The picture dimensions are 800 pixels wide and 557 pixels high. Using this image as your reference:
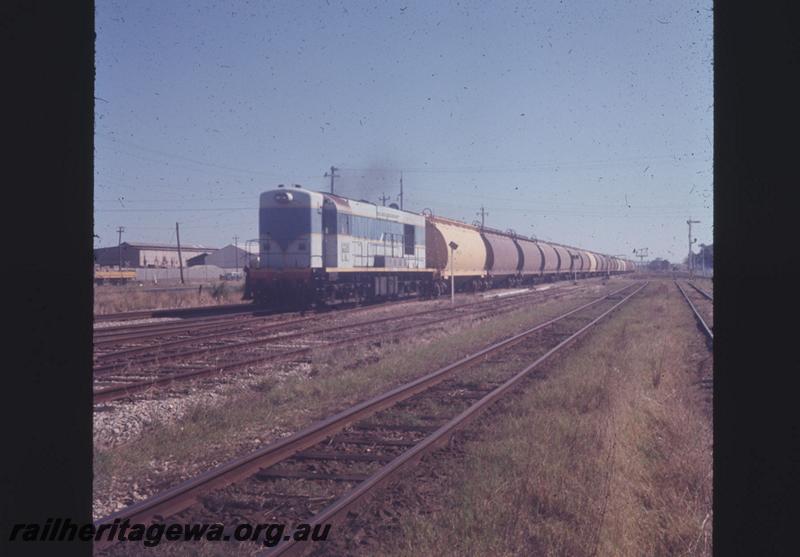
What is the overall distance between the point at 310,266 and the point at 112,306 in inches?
395

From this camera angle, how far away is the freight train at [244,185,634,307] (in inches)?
853

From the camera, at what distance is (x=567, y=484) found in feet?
16.9

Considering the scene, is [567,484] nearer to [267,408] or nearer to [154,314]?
[267,408]

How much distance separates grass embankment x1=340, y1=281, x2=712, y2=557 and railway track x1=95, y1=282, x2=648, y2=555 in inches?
11.4

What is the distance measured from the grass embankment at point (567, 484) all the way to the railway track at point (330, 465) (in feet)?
0.95

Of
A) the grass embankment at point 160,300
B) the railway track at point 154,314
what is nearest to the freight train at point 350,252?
the railway track at point 154,314

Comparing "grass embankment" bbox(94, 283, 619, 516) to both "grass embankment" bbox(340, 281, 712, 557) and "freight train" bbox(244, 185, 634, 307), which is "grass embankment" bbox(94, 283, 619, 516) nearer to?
"grass embankment" bbox(340, 281, 712, 557)

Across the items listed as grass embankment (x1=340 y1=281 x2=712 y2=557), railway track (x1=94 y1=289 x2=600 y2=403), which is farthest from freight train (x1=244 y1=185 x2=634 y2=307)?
grass embankment (x1=340 y1=281 x2=712 y2=557)

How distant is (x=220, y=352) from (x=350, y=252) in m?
11.3
